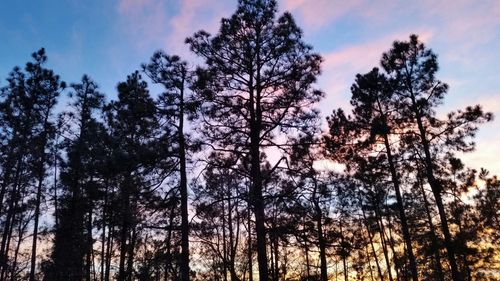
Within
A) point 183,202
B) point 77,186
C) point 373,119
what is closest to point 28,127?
point 77,186

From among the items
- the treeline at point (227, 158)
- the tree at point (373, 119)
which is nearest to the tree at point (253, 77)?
the treeline at point (227, 158)

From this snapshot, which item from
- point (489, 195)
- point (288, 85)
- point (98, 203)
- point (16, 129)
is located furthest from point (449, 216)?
point (16, 129)

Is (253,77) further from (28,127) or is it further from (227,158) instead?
(28,127)

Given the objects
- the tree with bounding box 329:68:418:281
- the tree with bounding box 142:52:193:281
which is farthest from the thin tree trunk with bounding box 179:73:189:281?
the tree with bounding box 329:68:418:281

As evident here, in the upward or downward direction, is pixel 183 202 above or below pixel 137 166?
below

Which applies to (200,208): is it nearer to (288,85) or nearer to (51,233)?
(288,85)

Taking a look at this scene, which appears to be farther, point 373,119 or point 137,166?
point 373,119

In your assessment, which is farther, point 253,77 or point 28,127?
point 28,127

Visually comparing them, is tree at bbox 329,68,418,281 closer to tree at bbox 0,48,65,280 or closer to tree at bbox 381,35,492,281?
tree at bbox 381,35,492,281

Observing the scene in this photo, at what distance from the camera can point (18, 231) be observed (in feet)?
74.5

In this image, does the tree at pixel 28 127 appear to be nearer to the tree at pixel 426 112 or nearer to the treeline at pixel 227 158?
the treeline at pixel 227 158

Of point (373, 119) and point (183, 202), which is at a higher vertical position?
point (373, 119)

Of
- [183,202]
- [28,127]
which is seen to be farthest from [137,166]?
[28,127]

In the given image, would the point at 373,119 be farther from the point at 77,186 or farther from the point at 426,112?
the point at 77,186
